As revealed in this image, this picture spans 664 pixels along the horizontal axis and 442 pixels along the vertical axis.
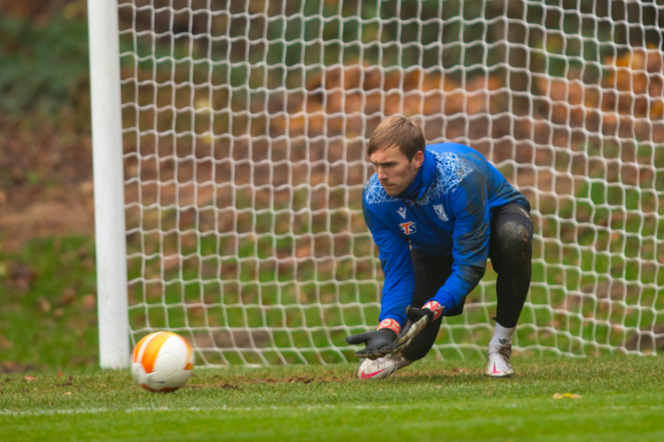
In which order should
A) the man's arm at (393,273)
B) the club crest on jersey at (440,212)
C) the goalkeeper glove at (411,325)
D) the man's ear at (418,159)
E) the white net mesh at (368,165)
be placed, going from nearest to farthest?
the goalkeeper glove at (411,325) → the man's ear at (418,159) → the club crest on jersey at (440,212) → the man's arm at (393,273) → the white net mesh at (368,165)

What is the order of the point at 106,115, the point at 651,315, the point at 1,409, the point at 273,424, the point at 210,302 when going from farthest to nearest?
the point at 210,302
the point at 651,315
the point at 106,115
the point at 1,409
the point at 273,424

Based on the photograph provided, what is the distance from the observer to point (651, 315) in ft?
24.6

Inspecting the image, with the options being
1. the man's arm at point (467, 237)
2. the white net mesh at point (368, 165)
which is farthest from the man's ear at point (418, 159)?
the white net mesh at point (368, 165)

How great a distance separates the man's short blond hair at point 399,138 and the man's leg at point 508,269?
24.9 inches

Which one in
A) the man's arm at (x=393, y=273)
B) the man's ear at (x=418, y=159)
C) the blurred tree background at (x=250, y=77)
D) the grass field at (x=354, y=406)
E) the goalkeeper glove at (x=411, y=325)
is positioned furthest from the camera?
the blurred tree background at (x=250, y=77)

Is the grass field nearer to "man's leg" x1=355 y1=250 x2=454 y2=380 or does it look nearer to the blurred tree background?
"man's leg" x1=355 y1=250 x2=454 y2=380

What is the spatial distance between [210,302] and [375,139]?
17.9 ft

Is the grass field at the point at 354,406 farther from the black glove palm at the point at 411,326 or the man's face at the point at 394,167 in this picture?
the man's face at the point at 394,167

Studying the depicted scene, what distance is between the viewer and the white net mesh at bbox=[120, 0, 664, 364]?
303 inches

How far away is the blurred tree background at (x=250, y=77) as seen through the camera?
8.19m

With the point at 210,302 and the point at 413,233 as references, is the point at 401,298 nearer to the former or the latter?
the point at 413,233

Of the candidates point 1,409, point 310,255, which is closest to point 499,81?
point 310,255

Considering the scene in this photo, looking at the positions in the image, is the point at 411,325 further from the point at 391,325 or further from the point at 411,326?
the point at 391,325

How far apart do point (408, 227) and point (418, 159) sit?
0.42m
